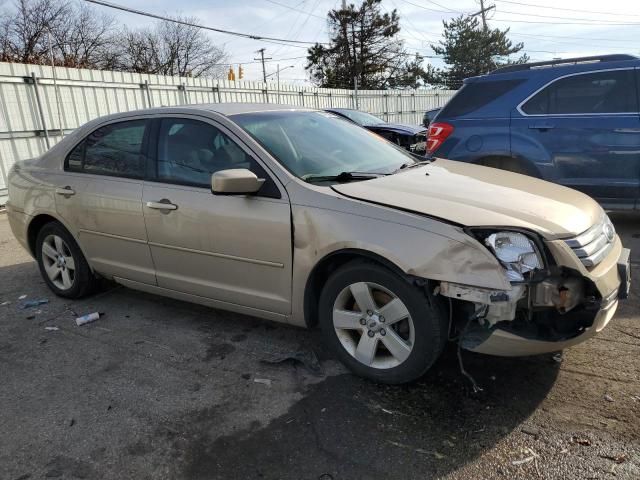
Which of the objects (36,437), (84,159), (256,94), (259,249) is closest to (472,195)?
(259,249)

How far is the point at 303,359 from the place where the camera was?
134 inches

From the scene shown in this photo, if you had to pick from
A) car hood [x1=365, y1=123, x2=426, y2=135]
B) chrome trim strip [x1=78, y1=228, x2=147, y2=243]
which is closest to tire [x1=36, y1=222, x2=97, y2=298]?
chrome trim strip [x1=78, y1=228, x2=147, y2=243]

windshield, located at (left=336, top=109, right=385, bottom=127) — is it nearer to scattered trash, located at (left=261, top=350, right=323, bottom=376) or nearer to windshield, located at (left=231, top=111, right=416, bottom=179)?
windshield, located at (left=231, top=111, right=416, bottom=179)

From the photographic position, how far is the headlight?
102 inches

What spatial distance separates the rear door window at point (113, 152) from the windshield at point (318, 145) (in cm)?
90

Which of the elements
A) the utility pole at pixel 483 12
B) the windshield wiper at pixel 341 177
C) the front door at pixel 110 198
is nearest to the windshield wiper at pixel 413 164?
the windshield wiper at pixel 341 177

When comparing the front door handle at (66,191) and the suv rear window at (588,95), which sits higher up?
the suv rear window at (588,95)

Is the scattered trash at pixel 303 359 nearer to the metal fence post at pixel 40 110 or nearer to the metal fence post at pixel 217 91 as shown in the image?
the metal fence post at pixel 40 110

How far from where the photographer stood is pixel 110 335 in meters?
4.00

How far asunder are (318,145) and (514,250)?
1.64 metres

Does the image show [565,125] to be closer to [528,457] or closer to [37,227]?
[528,457]

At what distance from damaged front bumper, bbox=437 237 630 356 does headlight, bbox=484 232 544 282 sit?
0.08 meters

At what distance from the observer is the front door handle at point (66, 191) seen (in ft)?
14.2

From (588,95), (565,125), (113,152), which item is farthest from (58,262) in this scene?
(588,95)
